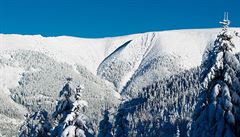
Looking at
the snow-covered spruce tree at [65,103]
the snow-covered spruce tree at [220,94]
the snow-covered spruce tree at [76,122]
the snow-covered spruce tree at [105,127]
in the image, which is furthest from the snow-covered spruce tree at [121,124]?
the snow-covered spruce tree at [220,94]

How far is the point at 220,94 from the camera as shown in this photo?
27938 mm

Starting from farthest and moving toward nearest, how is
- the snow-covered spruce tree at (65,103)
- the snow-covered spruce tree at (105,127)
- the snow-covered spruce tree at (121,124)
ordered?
1. the snow-covered spruce tree at (105,127)
2. the snow-covered spruce tree at (121,124)
3. the snow-covered spruce tree at (65,103)

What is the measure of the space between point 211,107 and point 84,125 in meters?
7.69

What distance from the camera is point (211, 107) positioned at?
90.7 feet

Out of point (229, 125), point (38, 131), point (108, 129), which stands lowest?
point (229, 125)

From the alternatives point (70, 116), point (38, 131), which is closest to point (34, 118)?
point (38, 131)

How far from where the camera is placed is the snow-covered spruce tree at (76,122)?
104 feet

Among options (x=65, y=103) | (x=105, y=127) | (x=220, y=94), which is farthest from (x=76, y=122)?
(x=105, y=127)

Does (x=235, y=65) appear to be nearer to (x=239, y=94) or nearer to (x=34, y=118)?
(x=239, y=94)

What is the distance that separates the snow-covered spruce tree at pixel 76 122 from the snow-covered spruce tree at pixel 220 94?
624cm

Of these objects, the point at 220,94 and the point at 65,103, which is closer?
the point at 220,94

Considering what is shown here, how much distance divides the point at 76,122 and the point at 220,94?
8374mm

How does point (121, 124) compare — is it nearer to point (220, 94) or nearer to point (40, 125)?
point (40, 125)

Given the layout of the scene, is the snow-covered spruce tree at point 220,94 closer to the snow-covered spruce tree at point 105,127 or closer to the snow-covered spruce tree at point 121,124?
the snow-covered spruce tree at point 121,124
